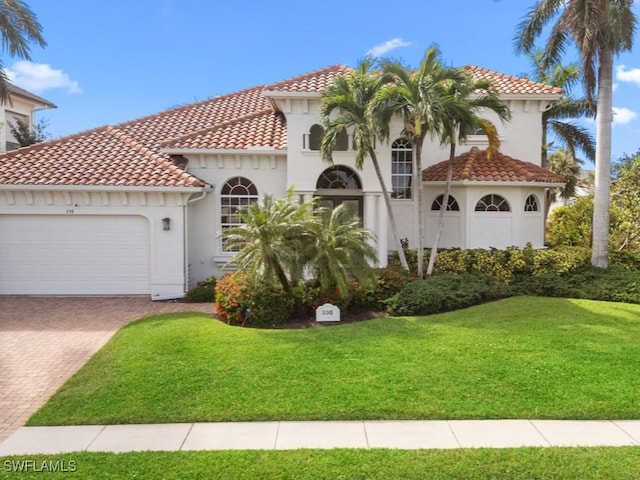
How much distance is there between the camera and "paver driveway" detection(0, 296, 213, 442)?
8.02m

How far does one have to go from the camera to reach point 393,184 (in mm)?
18531

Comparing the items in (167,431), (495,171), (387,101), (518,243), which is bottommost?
(167,431)

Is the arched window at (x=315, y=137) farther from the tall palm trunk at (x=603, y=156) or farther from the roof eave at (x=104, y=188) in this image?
the tall palm trunk at (x=603, y=156)

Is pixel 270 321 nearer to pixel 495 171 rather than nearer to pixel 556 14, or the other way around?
pixel 495 171

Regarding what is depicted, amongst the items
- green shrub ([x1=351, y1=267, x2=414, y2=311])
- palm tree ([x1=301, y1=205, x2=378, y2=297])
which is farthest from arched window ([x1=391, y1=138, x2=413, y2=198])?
palm tree ([x1=301, y1=205, x2=378, y2=297])

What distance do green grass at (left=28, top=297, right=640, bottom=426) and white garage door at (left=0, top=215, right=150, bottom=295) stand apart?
4.85 meters

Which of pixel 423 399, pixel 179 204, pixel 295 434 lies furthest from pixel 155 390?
pixel 179 204

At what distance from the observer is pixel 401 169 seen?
61.0ft

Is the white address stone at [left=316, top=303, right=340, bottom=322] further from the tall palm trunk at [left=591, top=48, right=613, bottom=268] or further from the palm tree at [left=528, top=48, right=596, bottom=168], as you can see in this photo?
the palm tree at [left=528, top=48, right=596, bottom=168]

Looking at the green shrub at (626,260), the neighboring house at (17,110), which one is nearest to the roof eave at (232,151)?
the green shrub at (626,260)

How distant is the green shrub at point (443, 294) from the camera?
42.2 feet

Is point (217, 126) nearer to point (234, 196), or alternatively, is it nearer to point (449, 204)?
point (234, 196)

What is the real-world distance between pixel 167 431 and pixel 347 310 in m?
7.12

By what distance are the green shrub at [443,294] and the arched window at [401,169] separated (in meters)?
4.61
